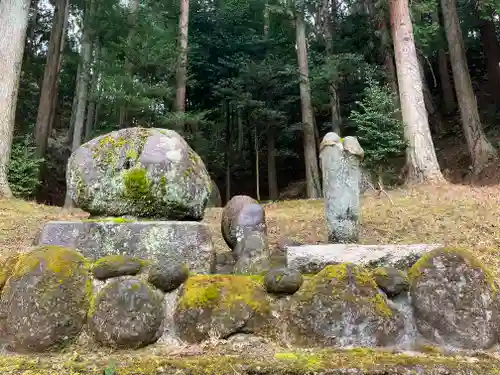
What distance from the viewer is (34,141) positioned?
12.8 meters

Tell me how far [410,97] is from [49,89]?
36.5ft

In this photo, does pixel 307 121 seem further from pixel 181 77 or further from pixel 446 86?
pixel 446 86

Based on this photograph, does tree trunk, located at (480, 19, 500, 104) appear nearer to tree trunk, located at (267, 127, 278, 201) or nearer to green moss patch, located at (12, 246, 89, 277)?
tree trunk, located at (267, 127, 278, 201)

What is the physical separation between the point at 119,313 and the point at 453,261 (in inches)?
79.4

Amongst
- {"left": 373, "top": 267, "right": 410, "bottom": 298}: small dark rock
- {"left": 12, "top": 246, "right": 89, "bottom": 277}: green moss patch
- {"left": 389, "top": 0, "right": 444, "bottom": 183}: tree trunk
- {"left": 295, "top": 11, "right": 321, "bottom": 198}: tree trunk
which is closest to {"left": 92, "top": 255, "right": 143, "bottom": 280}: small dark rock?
{"left": 12, "top": 246, "right": 89, "bottom": 277}: green moss patch

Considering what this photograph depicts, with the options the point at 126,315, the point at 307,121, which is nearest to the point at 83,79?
the point at 307,121

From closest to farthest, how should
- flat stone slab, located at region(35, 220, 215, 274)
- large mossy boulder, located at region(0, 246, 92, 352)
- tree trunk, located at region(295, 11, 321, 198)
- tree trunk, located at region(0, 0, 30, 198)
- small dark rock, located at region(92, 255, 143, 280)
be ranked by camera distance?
large mossy boulder, located at region(0, 246, 92, 352) < small dark rock, located at region(92, 255, 143, 280) < flat stone slab, located at region(35, 220, 215, 274) < tree trunk, located at region(0, 0, 30, 198) < tree trunk, located at region(295, 11, 321, 198)

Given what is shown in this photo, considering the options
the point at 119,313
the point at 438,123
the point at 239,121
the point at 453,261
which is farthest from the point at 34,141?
the point at 438,123

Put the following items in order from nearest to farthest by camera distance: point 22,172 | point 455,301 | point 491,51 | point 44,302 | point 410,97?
point 44,302 → point 455,301 → point 410,97 → point 22,172 → point 491,51

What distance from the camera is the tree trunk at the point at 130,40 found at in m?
12.2

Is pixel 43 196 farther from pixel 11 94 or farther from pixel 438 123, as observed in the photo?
pixel 438 123

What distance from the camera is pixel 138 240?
297cm

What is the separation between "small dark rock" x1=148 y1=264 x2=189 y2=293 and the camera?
2.50m

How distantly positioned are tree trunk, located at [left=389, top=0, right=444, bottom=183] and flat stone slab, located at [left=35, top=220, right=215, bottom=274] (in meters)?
7.95
